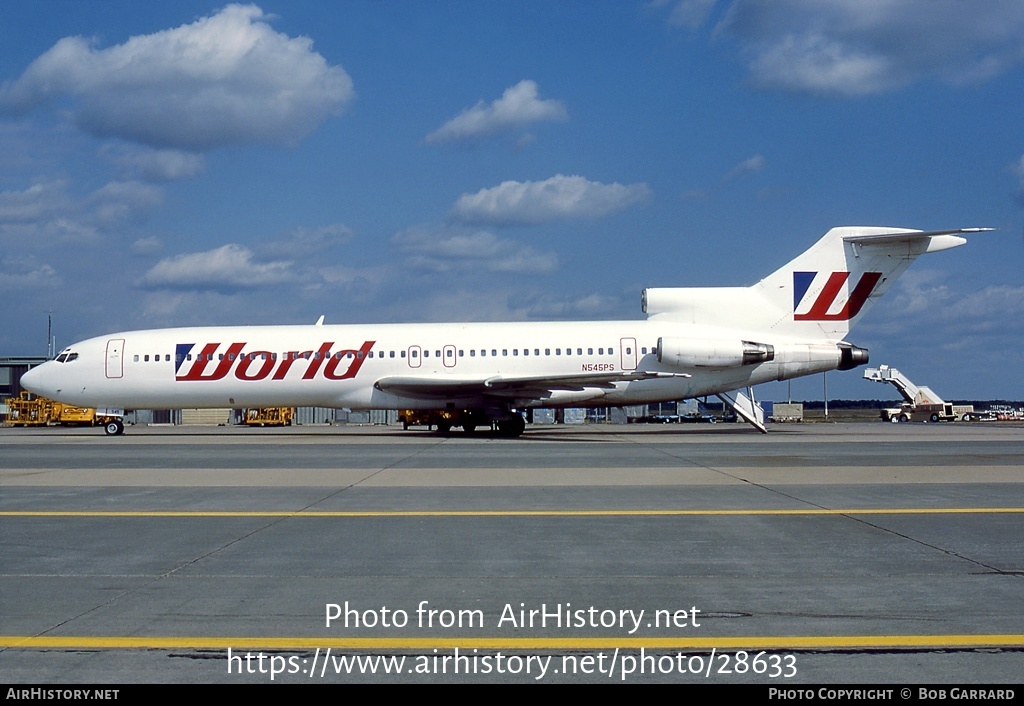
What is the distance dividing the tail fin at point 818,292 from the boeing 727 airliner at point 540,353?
0.12 ft

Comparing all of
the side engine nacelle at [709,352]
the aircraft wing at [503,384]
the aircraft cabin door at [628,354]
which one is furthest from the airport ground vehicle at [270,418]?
the side engine nacelle at [709,352]

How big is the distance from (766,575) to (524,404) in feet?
81.5

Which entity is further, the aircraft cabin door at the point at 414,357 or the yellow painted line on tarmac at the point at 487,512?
the aircraft cabin door at the point at 414,357

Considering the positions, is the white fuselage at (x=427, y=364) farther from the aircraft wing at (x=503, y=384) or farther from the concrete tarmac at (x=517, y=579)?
the concrete tarmac at (x=517, y=579)

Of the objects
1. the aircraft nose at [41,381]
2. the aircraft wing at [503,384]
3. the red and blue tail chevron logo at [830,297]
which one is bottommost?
the aircraft wing at [503,384]

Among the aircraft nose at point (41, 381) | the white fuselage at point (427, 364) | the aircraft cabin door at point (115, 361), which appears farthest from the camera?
the aircraft nose at point (41, 381)

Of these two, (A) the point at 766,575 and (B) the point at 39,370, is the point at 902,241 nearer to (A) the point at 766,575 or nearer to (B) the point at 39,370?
(A) the point at 766,575

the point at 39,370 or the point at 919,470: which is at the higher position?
the point at 39,370

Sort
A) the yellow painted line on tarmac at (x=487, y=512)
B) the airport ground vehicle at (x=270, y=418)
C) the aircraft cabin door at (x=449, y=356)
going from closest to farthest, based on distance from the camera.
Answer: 1. the yellow painted line on tarmac at (x=487, y=512)
2. the aircraft cabin door at (x=449, y=356)
3. the airport ground vehicle at (x=270, y=418)

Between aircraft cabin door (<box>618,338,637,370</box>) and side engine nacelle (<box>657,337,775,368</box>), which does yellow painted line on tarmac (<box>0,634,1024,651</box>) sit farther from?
aircraft cabin door (<box>618,338,637,370</box>)

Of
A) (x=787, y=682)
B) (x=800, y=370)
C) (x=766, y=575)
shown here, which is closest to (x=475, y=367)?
(x=800, y=370)

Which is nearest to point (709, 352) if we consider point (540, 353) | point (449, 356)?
point (540, 353)

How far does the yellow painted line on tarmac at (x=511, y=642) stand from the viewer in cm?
509

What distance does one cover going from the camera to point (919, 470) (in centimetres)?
1578
